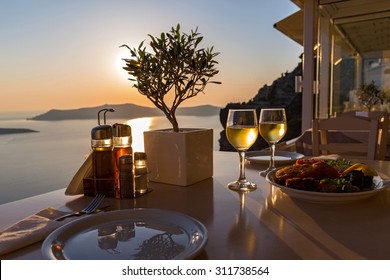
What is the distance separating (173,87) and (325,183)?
0.45m

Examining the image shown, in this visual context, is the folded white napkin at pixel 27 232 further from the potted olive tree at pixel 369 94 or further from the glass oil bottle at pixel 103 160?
the potted olive tree at pixel 369 94

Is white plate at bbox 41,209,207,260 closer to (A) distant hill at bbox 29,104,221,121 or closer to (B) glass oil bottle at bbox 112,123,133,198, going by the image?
(B) glass oil bottle at bbox 112,123,133,198

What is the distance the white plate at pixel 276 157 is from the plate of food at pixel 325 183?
0.28 metres

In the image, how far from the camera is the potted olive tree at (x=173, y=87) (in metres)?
0.83

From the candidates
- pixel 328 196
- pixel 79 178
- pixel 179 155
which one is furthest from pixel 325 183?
pixel 79 178

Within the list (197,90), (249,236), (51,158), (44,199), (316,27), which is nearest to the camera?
(249,236)

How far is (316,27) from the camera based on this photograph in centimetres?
408

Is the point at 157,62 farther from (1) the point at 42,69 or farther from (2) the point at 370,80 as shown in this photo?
(2) the point at 370,80

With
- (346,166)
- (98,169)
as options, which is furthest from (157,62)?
(346,166)

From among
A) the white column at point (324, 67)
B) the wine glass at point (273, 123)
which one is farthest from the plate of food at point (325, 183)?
the white column at point (324, 67)

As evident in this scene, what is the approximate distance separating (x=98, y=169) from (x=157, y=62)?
313mm

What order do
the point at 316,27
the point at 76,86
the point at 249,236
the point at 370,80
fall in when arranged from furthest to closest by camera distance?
the point at 370,80, the point at 316,27, the point at 76,86, the point at 249,236

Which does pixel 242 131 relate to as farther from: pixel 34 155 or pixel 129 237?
pixel 34 155

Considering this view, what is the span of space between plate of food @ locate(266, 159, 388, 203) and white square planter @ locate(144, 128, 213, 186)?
0.20 meters
